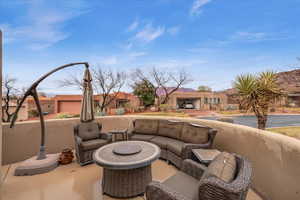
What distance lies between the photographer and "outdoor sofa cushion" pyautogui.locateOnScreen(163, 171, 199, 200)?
1542 mm

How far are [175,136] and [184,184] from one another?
1.93m

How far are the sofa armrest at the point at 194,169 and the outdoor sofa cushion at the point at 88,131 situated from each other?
2732 millimetres

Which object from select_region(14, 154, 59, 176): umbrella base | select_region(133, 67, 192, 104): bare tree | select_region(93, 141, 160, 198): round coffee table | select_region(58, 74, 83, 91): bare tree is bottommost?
select_region(14, 154, 59, 176): umbrella base

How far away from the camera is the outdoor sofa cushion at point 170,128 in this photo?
11.8ft

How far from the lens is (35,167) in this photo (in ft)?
9.30

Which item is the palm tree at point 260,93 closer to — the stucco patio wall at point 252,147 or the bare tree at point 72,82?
the stucco patio wall at point 252,147

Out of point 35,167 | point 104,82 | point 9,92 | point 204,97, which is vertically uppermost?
point 104,82

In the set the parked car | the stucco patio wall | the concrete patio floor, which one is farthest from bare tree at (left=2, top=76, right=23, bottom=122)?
the parked car

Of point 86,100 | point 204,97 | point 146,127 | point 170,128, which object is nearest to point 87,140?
point 86,100

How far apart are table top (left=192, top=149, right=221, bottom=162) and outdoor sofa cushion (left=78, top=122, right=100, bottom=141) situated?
2.73 metres

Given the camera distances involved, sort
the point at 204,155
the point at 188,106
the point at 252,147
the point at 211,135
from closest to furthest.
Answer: the point at 252,147
the point at 204,155
the point at 211,135
the point at 188,106

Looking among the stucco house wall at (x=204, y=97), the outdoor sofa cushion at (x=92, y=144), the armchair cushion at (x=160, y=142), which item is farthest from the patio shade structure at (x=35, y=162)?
the stucco house wall at (x=204, y=97)

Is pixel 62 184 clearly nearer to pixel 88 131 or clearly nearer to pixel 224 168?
pixel 88 131

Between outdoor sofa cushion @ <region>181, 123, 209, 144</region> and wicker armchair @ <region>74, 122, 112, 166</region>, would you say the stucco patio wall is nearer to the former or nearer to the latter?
outdoor sofa cushion @ <region>181, 123, 209, 144</region>
